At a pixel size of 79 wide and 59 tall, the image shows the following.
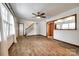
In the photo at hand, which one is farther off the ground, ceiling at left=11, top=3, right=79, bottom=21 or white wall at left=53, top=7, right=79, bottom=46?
ceiling at left=11, top=3, right=79, bottom=21

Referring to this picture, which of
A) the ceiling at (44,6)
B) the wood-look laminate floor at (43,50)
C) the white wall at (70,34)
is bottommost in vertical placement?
the wood-look laminate floor at (43,50)

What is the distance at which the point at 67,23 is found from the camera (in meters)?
7.34

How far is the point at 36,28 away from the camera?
16.5 m

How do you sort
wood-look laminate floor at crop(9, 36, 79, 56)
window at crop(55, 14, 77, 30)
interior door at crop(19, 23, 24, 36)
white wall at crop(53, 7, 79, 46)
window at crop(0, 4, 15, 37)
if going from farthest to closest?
interior door at crop(19, 23, 24, 36), window at crop(55, 14, 77, 30), white wall at crop(53, 7, 79, 46), wood-look laminate floor at crop(9, 36, 79, 56), window at crop(0, 4, 15, 37)

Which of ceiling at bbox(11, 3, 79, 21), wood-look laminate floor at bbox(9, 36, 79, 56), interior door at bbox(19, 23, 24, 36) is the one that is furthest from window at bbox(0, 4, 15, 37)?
interior door at bbox(19, 23, 24, 36)

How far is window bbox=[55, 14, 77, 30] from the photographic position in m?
6.53

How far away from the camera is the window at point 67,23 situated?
6.53 meters

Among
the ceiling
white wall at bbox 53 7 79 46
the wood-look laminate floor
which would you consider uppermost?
the ceiling

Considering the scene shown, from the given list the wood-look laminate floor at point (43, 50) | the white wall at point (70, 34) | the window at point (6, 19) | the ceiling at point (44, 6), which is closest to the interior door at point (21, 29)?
the ceiling at point (44, 6)

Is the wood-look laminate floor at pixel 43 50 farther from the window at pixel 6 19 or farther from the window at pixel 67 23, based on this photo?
the window at pixel 67 23

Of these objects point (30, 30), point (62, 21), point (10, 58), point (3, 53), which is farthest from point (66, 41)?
point (30, 30)

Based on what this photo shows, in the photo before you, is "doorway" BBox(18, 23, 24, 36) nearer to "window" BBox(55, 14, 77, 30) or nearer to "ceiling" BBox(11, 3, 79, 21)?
"window" BBox(55, 14, 77, 30)

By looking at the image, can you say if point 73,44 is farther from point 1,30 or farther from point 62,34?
point 1,30

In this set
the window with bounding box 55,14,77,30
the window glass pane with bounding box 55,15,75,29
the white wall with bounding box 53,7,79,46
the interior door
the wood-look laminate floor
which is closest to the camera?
the wood-look laminate floor
